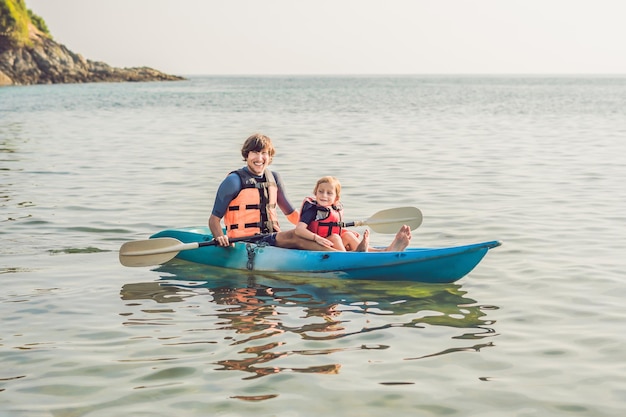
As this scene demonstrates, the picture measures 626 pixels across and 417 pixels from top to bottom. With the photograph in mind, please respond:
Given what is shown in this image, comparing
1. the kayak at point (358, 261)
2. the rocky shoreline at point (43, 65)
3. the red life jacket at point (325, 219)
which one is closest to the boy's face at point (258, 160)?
the red life jacket at point (325, 219)

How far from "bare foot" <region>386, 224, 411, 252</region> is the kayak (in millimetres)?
113

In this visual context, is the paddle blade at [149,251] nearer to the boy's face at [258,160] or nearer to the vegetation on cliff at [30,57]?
the boy's face at [258,160]

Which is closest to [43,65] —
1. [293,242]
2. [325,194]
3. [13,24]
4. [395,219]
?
[13,24]

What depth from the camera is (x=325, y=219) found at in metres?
7.45

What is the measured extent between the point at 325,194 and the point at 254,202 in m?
0.81

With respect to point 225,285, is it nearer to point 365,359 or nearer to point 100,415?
point 365,359

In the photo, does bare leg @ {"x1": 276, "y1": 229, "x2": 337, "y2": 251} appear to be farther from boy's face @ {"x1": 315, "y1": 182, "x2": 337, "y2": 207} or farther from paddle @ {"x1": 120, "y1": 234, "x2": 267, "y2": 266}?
boy's face @ {"x1": 315, "y1": 182, "x2": 337, "y2": 207}

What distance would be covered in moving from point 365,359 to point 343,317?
1.00 meters

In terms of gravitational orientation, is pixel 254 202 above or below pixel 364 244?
above

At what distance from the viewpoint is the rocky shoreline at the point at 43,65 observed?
267 ft

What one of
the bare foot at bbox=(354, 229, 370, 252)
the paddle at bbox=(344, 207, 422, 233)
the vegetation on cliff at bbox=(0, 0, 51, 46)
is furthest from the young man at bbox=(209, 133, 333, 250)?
the vegetation on cliff at bbox=(0, 0, 51, 46)

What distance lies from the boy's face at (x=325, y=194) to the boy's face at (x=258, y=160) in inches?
25.7

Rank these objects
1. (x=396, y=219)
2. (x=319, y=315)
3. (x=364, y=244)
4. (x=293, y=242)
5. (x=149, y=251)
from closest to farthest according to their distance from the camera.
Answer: (x=319, y=315) < (x=364, y=244) < (x=293, y=242) < (x=149, y=251) < (x=396, y=219)

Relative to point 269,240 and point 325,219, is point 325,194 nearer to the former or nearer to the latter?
point 325,219
